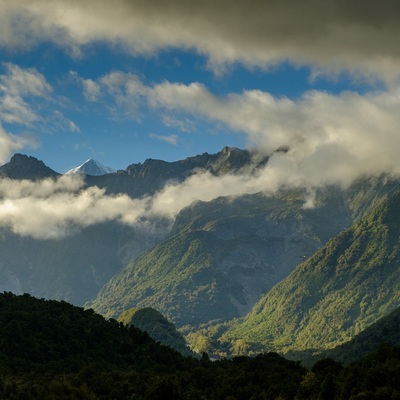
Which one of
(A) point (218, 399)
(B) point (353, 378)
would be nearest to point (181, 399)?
(A) point (218, 399)

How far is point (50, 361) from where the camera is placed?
18988 cm

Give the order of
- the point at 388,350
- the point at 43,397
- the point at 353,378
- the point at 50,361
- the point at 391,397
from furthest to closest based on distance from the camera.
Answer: the point at 50,361 → the point at 388,350 → the point at 43,397 → the point at 353,378 → the point at 391,397

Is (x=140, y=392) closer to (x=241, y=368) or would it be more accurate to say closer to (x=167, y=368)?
(x=241, y=368)

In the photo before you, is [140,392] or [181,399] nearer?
[181,399]

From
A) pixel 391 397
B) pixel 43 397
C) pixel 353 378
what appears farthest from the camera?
pixel 43 397

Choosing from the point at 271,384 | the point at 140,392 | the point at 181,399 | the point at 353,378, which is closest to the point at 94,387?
the point at 140,392

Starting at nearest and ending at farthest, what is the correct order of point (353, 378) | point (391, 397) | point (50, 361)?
point (391, 397)
point (353, 378)
point (50, 361)

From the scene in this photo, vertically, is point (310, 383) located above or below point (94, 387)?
below

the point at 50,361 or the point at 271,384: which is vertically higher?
the point at 50,361

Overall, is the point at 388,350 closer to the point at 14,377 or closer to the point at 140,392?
the point at 140,392

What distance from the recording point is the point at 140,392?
143250mm

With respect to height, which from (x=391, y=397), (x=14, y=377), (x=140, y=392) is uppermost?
(x=14, y=377)

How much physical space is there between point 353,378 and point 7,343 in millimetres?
111450

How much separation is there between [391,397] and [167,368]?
9420 cm
